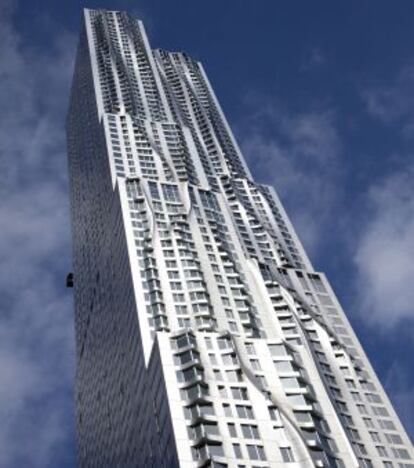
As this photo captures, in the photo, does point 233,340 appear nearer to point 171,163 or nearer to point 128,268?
point 128,268

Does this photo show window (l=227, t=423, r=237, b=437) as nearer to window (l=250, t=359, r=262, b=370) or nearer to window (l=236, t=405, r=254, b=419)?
window (l=236, t=405, r=254, b=419)

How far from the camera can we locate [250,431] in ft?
287

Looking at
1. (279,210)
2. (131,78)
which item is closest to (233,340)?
(279,210)

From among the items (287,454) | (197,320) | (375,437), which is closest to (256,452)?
(287,454)

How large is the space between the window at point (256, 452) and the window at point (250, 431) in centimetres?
155

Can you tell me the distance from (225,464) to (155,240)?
1981 inches

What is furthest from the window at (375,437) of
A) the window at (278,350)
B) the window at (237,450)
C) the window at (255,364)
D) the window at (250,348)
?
the window at (237,450)

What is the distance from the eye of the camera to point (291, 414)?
300 ft

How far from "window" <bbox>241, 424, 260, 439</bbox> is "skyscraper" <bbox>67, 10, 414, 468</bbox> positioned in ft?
0.61

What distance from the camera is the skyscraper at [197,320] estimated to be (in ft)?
294

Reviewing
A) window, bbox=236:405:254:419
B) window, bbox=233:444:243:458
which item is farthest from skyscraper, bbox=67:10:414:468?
window, bbox=236:405:254:419

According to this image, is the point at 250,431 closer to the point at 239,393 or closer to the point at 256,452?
the point at 256,452

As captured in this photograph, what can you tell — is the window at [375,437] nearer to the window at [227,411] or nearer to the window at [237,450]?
the window at [227,411]

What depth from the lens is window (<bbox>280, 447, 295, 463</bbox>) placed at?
84.8 m
